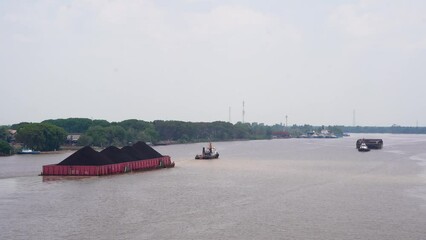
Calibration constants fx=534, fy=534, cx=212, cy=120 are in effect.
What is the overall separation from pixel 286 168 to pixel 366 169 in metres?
10.0

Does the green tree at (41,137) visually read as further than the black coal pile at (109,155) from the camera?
Yes

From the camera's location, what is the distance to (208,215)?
107 ft

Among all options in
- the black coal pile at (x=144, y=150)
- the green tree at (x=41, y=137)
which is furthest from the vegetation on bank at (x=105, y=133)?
the black coal pile at (x=144, y=150)

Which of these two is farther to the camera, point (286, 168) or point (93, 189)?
point (286, 168)

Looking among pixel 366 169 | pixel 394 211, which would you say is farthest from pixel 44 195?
pixel 366 169

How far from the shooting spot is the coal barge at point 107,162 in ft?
173

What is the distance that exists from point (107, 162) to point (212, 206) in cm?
2366

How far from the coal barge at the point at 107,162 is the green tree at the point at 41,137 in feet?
126

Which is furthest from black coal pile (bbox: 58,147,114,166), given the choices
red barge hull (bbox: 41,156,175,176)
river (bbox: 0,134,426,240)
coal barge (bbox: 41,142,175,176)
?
river (bbox: 0,134,426,240)

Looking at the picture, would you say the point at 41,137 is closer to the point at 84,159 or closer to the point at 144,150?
the point at 144,150

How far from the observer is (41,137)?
100312mm

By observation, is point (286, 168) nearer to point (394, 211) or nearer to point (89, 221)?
point (394, 211)

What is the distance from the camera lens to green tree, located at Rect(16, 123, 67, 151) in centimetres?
9925

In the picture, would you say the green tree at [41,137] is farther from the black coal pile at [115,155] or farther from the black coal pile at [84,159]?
the black coal pile at [84,159]
